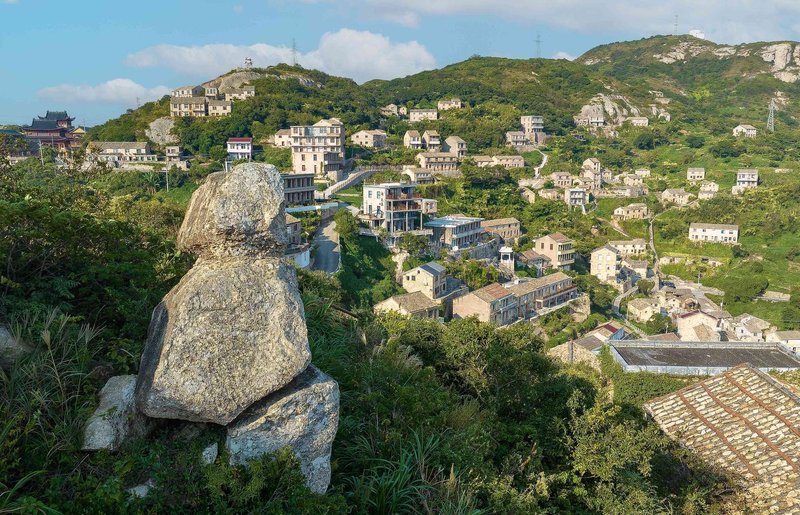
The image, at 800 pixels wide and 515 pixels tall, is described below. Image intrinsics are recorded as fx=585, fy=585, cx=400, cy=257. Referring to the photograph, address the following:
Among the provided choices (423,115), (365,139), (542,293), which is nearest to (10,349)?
(542,293)

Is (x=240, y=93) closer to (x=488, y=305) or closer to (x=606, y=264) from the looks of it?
(x=606, y=264)

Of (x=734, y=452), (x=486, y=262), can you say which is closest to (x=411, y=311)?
(x=486, y=262)

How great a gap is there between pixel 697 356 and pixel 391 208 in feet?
97.3

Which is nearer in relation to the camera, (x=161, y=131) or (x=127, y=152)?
(x=127, y=152)

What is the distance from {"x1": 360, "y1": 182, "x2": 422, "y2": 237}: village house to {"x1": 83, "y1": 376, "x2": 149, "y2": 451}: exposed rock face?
120 feet

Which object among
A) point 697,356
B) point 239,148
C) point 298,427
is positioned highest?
point 239,148

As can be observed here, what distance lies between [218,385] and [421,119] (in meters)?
77.5

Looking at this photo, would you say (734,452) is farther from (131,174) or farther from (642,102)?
(642,102)

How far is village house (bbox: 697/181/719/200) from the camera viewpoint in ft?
202

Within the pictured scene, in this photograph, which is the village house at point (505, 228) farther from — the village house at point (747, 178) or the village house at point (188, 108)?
the village house at point (188, 108)

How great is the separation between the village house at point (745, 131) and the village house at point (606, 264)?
2046 inches

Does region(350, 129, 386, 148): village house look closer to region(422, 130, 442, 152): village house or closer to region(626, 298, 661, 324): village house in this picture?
region(422, 130, 442, 152): village house

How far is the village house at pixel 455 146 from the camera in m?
66.3

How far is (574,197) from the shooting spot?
5956 centimetres
